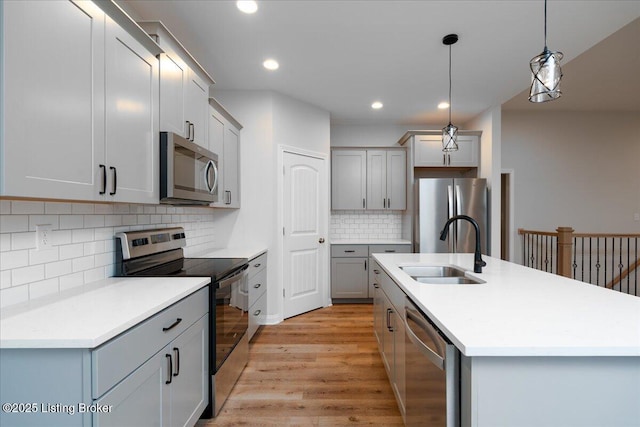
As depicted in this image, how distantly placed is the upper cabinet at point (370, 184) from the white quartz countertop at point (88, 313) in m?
3.23

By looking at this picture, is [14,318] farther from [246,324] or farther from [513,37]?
[513,37]

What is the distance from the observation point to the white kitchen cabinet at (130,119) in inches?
56.1

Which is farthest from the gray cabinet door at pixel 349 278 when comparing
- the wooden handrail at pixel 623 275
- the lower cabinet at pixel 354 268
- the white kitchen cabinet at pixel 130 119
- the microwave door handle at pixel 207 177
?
the wooden handrail at pixel 623 275

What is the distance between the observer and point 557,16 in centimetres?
227

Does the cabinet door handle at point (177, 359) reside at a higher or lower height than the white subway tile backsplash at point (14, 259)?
lower

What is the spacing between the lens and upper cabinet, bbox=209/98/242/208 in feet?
9.19

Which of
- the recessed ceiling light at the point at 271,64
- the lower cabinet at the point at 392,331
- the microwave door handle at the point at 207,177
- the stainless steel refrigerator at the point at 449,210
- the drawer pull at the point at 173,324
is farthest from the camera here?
the stainless steel refrigerator at the point at 449,210

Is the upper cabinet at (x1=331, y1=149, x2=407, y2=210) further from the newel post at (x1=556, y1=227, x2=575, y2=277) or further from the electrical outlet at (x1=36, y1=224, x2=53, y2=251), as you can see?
the electrical outlet at (x1=36, y1=224, x2=53, y2=251)

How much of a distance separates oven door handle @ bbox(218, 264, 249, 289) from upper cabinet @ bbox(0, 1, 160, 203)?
670mm

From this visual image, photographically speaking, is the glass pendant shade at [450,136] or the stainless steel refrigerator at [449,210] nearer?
the glass pendant shade at [450,136]

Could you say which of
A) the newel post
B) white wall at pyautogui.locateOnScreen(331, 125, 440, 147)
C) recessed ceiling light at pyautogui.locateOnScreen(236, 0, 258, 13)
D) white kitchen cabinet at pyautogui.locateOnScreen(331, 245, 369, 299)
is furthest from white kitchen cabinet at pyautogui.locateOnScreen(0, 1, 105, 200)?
the newel post

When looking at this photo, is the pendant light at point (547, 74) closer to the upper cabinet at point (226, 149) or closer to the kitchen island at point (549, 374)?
the kitchen island at point (549, 374)

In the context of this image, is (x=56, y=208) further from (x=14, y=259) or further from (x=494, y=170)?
(x=494, y=170)

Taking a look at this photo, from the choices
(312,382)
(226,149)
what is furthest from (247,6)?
(312,382)
